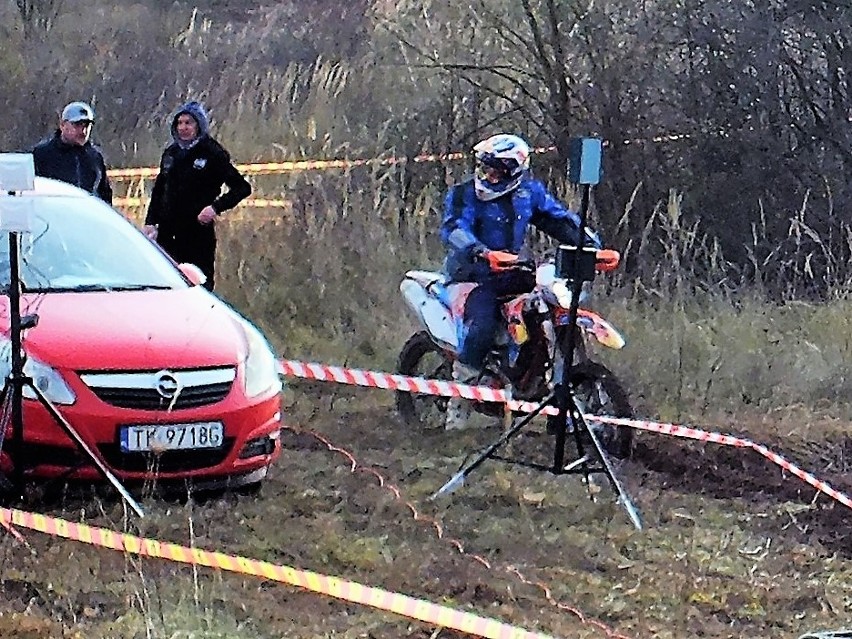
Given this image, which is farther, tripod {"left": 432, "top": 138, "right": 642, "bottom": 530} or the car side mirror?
the car side mirror

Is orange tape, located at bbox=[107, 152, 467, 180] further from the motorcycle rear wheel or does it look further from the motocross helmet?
the motorcycle rear wheel

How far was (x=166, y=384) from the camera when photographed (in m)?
6.46

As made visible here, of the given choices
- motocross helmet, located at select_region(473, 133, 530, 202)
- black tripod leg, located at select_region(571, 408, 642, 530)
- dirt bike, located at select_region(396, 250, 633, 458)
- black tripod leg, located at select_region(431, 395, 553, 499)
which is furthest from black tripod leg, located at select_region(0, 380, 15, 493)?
motocross helmet, located at select_region(473, 133, 530, 202)

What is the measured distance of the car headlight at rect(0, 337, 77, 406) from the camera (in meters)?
6.30

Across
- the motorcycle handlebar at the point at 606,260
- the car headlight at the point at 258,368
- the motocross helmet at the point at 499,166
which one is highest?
the motocross helmet at the point at 499,166

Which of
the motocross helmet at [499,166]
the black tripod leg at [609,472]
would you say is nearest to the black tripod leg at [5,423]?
the black tripod leg at [609,472]

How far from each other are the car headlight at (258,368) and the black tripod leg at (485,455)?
938 mm

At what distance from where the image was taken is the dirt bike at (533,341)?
25.2 feet

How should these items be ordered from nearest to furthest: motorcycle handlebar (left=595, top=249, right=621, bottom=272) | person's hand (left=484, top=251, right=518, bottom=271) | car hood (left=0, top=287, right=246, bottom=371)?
car hood (left=0, top=287, right=246, bottom=371) < motorcycle handlebar (left=595, top=249, right=621, bottom=272) < person's hand (left=484, top=251, right=518, bottom=271)

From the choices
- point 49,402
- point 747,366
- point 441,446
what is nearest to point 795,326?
point 747,366

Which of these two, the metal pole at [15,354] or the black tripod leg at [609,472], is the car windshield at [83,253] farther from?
the black tripod leg at [609,472]

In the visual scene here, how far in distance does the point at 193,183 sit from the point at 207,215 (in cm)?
30

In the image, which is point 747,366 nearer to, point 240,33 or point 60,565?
point 60,565

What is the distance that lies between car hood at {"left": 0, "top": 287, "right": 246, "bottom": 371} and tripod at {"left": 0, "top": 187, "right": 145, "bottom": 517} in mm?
261
